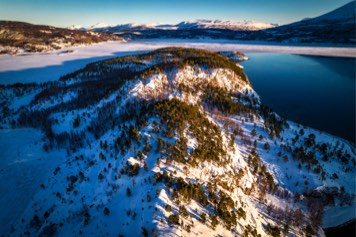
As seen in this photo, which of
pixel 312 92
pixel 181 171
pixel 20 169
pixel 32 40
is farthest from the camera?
pixel 32 40

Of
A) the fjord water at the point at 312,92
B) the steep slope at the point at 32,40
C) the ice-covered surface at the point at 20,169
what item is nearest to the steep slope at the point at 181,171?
the ice-covered surface at the point at 20,169

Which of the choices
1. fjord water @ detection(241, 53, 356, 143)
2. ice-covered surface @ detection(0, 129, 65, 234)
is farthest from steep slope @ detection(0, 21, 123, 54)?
fjord water @ detection(241, 53, 356, 143)

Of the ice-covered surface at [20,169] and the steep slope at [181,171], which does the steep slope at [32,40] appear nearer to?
the steep slope at [181,171]

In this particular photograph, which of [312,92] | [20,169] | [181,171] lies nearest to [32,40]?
[20,169]

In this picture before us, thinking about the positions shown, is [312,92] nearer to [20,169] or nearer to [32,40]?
[20,169]

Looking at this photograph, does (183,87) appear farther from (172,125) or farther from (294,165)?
(294,165)

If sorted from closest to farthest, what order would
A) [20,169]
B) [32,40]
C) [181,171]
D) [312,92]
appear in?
[181,171]
[20,169]
[312,92]
[32,40]

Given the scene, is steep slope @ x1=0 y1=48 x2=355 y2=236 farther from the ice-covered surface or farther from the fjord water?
the fjord water
